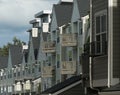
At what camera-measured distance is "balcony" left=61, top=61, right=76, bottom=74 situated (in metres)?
59.6

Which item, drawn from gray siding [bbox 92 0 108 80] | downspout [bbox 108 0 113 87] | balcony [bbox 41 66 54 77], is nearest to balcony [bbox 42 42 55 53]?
balcony [bbox 41 66 54 77]

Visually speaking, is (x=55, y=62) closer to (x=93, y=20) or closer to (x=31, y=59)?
(x=31, y=59)

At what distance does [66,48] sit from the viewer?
64.8m

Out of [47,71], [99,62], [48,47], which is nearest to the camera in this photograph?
[99,62]

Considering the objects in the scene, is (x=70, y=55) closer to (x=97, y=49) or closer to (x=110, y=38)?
(x=97, y=49)

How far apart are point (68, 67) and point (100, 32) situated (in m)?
32.1

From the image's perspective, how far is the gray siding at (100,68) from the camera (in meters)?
27.0

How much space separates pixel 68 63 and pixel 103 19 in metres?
32.5

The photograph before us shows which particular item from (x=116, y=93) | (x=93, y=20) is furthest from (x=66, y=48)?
(x=116, y=93)

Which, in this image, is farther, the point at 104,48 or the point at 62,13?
the point at 62,13

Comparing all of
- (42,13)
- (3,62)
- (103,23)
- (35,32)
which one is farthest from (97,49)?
(3,62)

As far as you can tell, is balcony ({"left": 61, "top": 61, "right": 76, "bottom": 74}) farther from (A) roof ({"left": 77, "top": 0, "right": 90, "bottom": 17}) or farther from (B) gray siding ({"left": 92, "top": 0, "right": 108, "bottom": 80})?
(B) gray siding ({"left": 92, "top": 0, "right": 108, "bottom": 80})

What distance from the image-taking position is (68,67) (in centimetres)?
6016

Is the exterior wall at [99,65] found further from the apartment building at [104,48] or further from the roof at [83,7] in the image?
the roof at [83,7]
